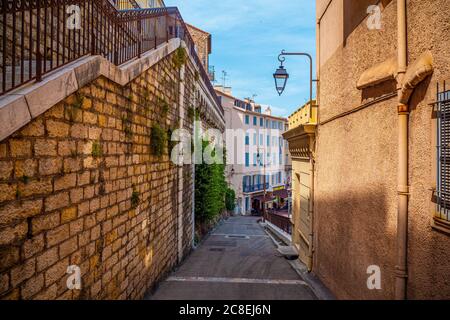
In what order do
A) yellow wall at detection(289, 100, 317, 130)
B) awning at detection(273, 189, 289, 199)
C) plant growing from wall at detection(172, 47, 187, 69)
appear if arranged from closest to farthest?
plant growing from wall at detection(172, 47, 187, 69), yellow wall at detection(289, 100, 317, 130), awning at detection(273, 189, 289, 199)

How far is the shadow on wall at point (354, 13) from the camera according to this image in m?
6.36

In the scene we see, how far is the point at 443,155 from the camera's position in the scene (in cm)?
359

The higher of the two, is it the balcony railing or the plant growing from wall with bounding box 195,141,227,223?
the plant growing from wall with bounding box 195,141,227,223

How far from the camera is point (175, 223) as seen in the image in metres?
Result: 9.60

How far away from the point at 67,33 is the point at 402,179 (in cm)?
561

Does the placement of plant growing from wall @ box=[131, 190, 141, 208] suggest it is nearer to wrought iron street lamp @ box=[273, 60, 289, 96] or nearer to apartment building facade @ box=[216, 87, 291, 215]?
wrought iron street lamp @ box=[273, 60, 289, 96]

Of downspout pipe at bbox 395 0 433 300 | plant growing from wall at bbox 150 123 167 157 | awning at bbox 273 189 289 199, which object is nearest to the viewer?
downspout pipe at bbox 395 0 433 300

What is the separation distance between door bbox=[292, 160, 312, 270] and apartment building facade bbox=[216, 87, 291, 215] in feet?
73.1

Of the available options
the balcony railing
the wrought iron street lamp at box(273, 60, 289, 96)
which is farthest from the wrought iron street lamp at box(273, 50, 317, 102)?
the balcony railing

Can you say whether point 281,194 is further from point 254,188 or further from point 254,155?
point 254,155

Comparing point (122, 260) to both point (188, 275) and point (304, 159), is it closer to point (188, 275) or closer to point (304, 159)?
point (188, 275)

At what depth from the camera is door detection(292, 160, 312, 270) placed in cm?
1013

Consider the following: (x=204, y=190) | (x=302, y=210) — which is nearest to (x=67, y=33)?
(x=302, y=210)
